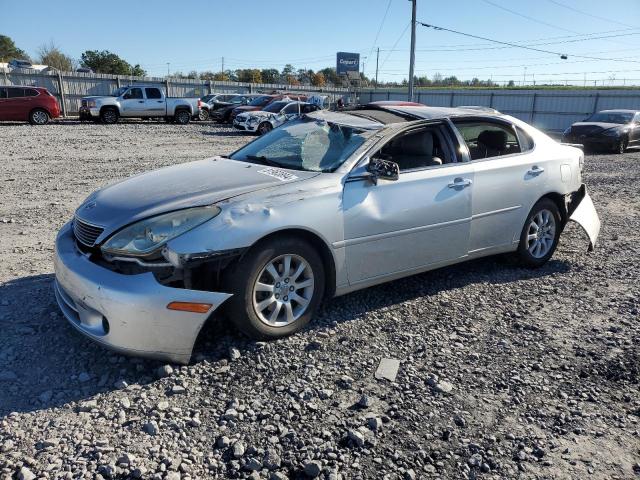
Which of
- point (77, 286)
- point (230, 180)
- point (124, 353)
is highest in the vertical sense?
point (230, 180)

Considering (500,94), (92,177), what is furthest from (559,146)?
(500,94)

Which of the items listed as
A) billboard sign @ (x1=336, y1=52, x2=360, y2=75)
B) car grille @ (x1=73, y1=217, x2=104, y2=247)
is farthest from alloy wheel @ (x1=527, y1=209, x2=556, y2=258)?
billboard sign @ (x1=336, y1=52, x2=360, y2=75)

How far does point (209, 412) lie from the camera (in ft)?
9.55

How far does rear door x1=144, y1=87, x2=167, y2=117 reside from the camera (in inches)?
981

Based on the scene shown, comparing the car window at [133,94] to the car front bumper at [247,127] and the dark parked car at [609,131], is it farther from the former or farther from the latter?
the dark parked car at [609,131]

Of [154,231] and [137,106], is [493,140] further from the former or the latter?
[137,106]

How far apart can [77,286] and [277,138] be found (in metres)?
2.27

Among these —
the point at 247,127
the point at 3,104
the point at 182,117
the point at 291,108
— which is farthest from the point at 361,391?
the point at 182,117

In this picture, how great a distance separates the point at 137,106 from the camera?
80.8ft

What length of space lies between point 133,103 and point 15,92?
4879 mm

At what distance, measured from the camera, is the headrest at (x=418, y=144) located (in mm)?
4527

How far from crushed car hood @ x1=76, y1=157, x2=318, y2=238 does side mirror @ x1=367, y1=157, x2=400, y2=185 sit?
1.41 feet

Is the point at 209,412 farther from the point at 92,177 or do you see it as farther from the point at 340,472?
the point at 92,177

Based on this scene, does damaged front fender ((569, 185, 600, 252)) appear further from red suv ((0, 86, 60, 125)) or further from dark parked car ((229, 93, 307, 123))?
red suv ((0, 86, 60, 125))
